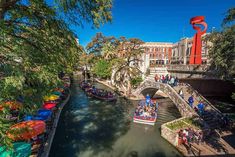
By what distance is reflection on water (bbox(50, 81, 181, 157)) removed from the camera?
15.8 metres

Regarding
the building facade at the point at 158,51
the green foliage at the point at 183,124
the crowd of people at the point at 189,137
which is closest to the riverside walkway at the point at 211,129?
the crowd of people at the point at 189,137

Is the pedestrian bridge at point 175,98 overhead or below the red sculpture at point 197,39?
below

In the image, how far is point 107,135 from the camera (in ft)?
64.0

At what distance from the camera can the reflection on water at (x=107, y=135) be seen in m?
15.8

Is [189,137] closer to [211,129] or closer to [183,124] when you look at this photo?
[183,124]

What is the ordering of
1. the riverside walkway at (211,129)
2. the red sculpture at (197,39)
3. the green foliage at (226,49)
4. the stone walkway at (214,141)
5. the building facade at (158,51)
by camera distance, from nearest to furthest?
the stone walkway at (214,141) < the riverside walkway at (211,129) < the green foliage at (226,49) < the red sculpture at (197,39) < the building facade at (158,51)

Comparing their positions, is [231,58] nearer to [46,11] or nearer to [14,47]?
[46,11]

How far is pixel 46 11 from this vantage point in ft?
24.2

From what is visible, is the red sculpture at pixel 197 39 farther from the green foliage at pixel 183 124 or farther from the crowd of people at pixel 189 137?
the crowd of people at pixel 189 137

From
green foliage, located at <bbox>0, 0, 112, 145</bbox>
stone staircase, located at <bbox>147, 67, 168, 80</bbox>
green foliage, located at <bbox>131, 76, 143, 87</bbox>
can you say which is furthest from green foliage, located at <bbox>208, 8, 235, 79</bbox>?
green foliage, located at <bbox>131, 76, 143, 87</bbox>

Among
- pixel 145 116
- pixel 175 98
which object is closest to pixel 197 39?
pixel 175 98

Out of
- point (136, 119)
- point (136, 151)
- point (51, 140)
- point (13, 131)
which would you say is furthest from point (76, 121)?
point (13, 131)

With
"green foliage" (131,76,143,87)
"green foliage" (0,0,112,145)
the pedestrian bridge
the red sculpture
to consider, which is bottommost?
the pedestrian bridge

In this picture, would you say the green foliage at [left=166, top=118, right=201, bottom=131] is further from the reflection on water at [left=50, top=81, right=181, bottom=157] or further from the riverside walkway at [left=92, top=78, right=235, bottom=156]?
the reflection on water at [left=50, top=81, right=181, bottom=157]
